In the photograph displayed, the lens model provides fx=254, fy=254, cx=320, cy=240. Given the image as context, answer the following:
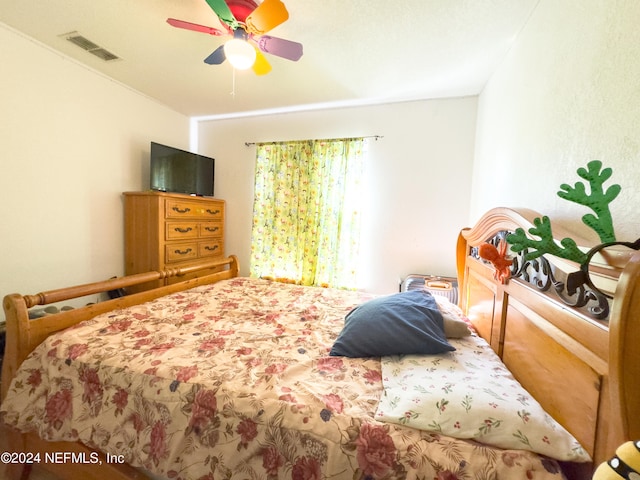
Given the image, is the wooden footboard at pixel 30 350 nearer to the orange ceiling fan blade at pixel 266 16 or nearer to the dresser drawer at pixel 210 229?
the orange ceiling fan blade at pixel 266 16

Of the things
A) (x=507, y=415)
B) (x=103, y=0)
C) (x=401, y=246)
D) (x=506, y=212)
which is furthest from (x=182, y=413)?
(x=401, y=246)

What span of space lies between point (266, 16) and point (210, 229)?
8.17 ft

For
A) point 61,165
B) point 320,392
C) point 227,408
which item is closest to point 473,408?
point 320,392

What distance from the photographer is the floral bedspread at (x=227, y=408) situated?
0.71m

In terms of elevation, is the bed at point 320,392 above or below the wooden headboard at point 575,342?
below

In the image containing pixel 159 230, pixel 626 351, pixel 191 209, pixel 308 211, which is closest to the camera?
pixel 626 351

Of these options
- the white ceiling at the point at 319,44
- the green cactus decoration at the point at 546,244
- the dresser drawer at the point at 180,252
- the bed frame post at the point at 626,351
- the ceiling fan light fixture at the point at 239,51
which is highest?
the white ceiling at the point at 319,44

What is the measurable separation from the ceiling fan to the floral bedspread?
1618mm

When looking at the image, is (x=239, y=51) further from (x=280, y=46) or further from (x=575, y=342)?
(x=575, y=342)

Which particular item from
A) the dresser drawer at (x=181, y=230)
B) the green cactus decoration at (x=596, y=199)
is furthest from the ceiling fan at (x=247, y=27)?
the dresser drawer at (x=181, y=230)

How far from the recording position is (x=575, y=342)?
690 mm

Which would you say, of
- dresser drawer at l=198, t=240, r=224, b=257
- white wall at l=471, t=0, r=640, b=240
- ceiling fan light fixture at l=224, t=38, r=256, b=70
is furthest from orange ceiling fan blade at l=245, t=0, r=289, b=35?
dresser drawer at l=198, t=240, r=224, b=257

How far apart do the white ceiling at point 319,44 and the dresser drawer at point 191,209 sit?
1213 millimetres

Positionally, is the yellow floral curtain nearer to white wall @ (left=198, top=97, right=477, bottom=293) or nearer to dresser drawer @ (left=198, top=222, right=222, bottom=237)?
white wall @ (left=198, top=97, right=477, bottom=293)
